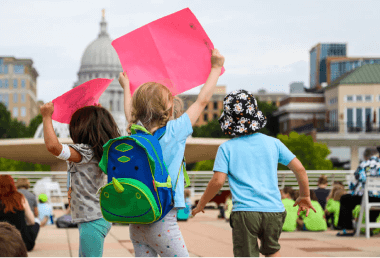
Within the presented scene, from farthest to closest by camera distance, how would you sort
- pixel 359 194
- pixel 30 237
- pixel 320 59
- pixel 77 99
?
pixel 320 59 → pixel 359 194 → pixel 30 237 → pixel 77 99

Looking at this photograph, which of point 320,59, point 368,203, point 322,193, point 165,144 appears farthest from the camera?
point 320,59

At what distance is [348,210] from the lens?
9.70 metres

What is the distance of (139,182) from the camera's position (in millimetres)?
3297

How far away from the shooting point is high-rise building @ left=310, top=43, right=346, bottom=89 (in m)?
121

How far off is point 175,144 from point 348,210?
6.87m

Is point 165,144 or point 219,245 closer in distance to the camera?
point 165,144

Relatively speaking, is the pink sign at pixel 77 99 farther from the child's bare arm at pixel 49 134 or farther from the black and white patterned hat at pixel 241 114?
the black and white patterned hat at pixel 241 114

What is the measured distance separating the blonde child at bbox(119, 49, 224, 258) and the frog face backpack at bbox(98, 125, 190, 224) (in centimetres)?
10

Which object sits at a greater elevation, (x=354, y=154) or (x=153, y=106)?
(x=153, y=106)

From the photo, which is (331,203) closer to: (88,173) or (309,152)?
(88,173)

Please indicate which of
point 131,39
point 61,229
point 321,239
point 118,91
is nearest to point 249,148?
point 131,39

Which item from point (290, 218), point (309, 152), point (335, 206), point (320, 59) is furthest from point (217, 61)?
point (320, 59)

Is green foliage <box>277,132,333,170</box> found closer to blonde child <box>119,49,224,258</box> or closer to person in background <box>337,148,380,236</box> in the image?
person in background <box>337,148,380,236</box>

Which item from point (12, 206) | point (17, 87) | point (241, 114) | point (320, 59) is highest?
point (320, 59)
